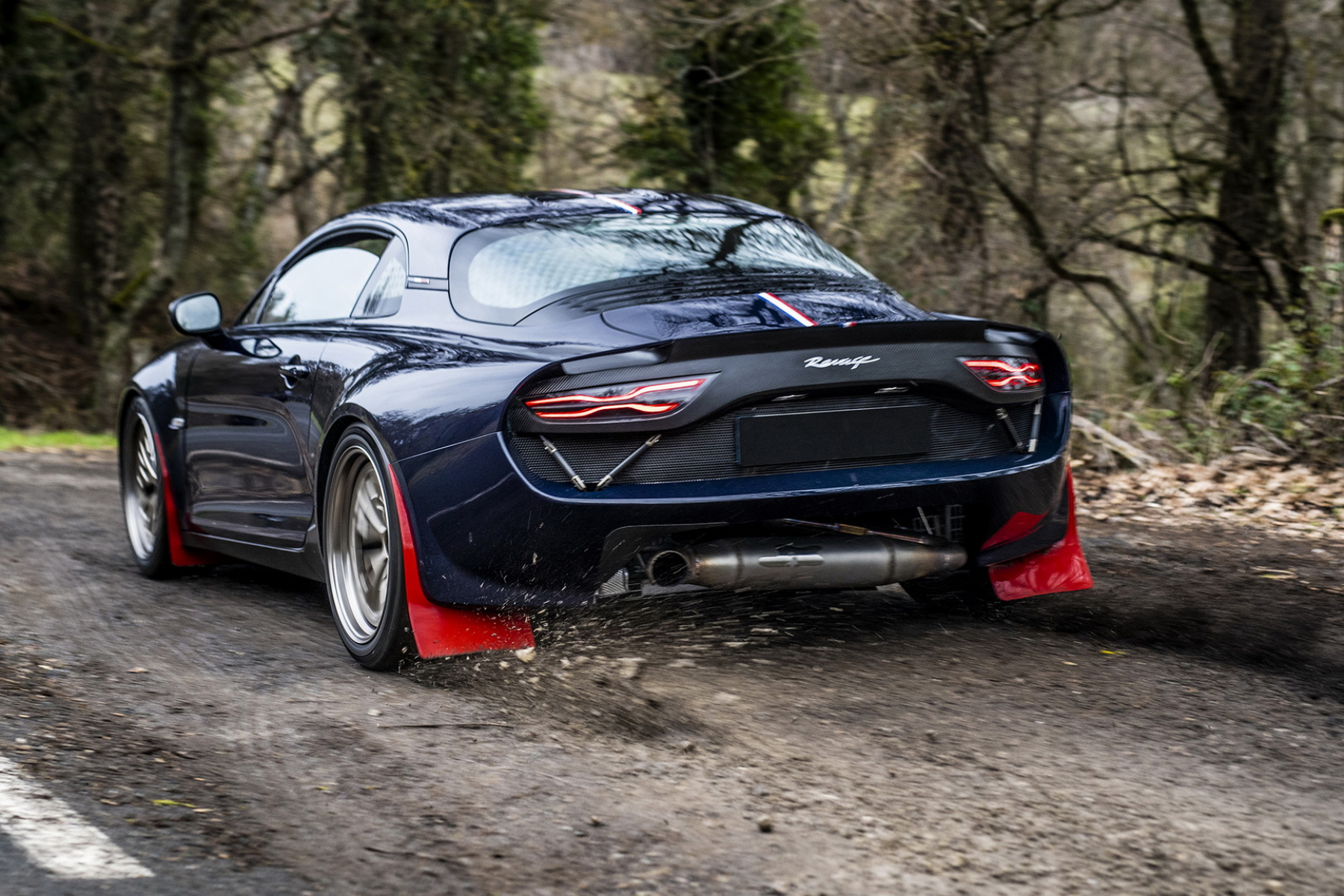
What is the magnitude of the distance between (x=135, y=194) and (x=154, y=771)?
65.1ft

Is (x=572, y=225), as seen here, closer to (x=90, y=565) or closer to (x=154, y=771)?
(x=154, y=771)

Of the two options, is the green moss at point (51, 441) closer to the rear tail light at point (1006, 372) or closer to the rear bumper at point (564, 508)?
the rear bumper at point (564, 508)

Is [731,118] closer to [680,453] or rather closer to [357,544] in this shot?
[357,544]

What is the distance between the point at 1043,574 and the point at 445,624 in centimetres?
191

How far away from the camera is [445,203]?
203 inches

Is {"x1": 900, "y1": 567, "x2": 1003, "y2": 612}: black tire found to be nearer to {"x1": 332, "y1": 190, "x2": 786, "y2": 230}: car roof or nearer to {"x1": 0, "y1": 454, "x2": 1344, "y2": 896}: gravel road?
{"x1": 0, "y1": 454, "x2": 1344, "y2": 896}: gravel road

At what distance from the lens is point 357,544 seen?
15.2 ft

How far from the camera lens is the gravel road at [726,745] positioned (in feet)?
8.98

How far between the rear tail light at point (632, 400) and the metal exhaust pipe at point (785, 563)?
436 millimetres

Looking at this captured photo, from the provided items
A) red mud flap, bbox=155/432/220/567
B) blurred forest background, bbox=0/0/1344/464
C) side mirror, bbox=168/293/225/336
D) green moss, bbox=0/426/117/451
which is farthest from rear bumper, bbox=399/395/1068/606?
green moss, bbox=0/426/117/451

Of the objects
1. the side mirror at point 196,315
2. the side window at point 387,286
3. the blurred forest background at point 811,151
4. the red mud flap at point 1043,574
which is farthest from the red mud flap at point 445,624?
the blurred forest background at point 811,151

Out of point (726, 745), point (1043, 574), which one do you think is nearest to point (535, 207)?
point (1043, 574)

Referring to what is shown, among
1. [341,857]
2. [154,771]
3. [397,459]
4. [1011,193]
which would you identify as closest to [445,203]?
[397,459]

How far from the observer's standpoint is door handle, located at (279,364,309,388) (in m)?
5.00
